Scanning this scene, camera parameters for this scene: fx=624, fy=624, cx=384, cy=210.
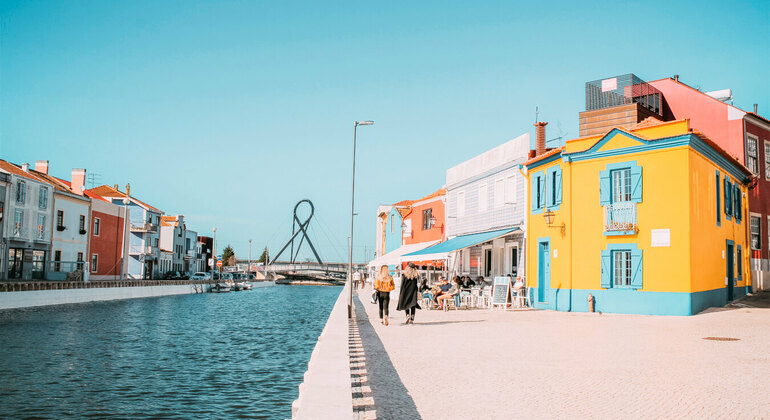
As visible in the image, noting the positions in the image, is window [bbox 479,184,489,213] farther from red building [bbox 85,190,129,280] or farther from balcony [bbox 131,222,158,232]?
balcony [bbox 131,222,158,232]

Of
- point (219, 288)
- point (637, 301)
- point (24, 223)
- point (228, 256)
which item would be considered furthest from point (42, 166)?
point (228, 256)

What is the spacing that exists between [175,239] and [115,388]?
278ft

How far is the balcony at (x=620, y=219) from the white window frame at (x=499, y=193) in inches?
285

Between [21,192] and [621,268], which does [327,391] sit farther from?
[21,192]

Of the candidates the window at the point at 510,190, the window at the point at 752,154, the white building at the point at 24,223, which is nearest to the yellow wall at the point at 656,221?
the window at the point at 510,190

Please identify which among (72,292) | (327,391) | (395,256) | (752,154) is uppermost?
(752,154)

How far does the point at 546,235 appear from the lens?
78.7ft

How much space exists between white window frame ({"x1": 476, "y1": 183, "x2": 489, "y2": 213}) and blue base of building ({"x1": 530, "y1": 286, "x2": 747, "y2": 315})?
278 inches

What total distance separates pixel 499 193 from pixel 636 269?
356 inches

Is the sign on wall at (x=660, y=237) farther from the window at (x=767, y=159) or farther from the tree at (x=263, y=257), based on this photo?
the tree at (x=263, y=257)

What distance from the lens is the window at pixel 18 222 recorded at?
4278 cm

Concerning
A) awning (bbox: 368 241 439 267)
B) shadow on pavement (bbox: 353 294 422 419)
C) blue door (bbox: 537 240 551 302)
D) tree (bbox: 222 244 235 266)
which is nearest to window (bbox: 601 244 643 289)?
blue door (bbox: 537 240 551 302)

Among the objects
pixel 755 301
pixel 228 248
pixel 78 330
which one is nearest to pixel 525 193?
pixel 755 301

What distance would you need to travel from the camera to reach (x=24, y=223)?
4384 centimetres
